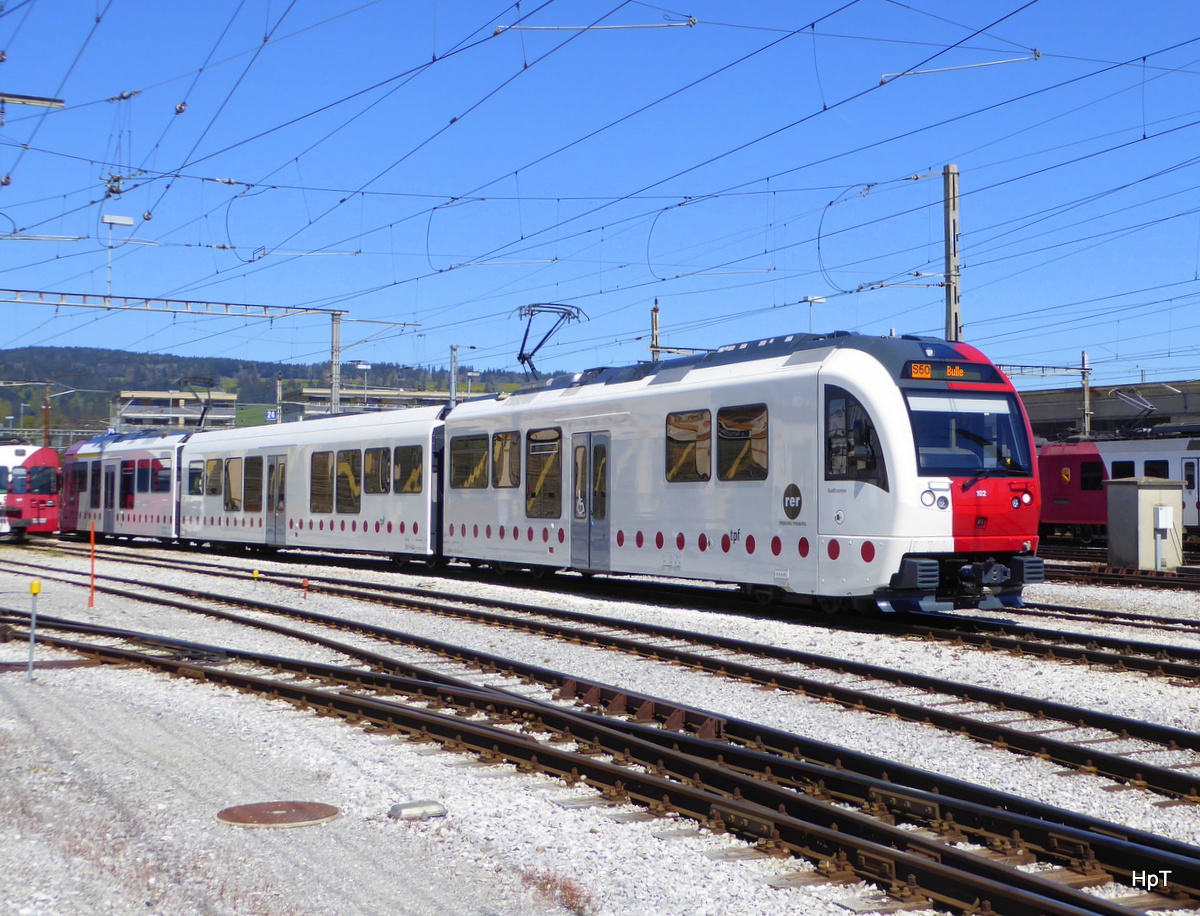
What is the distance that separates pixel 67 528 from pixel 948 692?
38.0 meters

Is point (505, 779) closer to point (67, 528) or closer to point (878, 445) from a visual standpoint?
point (878, 445)

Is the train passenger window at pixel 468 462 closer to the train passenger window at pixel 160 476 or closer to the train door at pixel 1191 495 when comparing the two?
the train passenger window at pixel 160 476

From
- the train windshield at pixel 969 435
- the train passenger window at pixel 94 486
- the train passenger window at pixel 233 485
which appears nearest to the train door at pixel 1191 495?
the train windshield at pixel 969 435

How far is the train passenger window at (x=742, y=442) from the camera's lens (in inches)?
580

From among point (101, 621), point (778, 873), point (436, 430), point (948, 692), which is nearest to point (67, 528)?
point (436, 430)

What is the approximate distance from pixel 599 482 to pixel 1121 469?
2058cm

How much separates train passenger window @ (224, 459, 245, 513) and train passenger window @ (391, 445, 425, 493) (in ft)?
26.1

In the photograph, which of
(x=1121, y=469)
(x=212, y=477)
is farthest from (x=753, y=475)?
(x=1121, y=469)

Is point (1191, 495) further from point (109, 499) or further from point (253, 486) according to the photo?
point (109, 499)

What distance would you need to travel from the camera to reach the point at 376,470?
23.8m

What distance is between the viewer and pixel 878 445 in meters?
13.3

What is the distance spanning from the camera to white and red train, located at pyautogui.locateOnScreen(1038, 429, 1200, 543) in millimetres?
31047

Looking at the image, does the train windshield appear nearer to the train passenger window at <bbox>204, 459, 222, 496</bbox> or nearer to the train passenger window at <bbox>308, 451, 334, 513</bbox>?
the train passenger window at <bbox>308, 451, 334, 513</bbox>

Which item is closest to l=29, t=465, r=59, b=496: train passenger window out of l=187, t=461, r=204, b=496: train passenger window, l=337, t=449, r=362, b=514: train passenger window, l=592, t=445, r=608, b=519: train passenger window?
l=187, t=461, r=204, b=496: train passenger window
